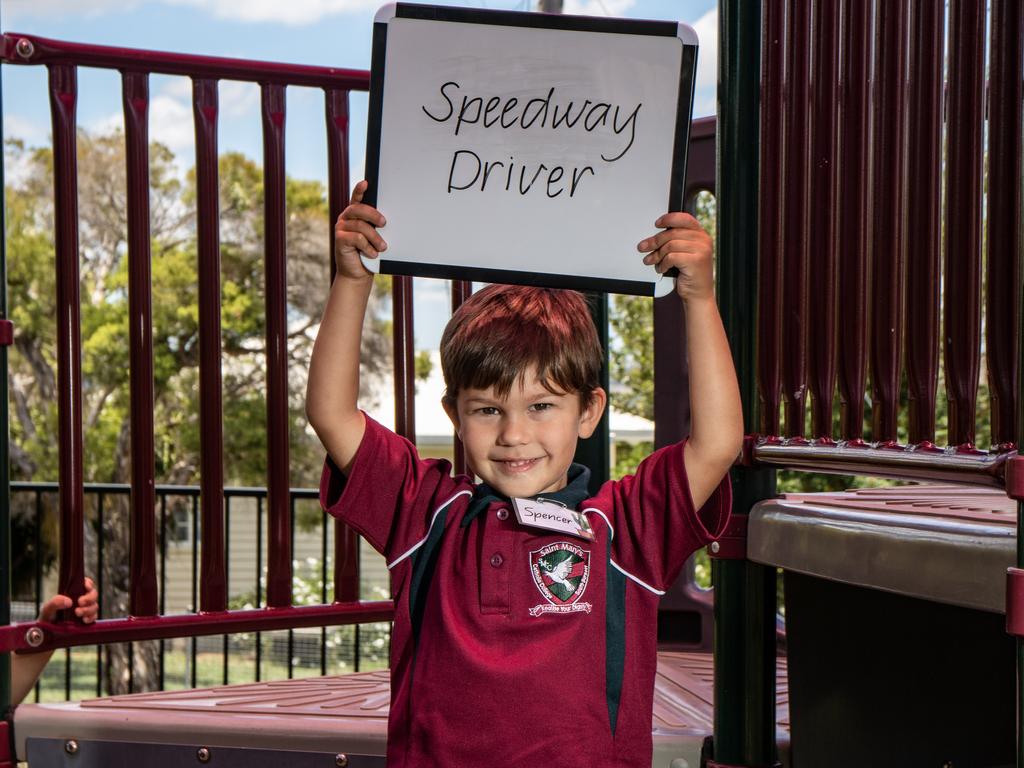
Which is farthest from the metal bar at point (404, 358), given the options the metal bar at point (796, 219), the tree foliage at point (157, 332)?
the tree foliage at point (157, 332)

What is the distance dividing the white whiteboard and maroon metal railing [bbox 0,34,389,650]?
1.07m

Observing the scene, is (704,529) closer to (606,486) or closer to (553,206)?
(606,486)

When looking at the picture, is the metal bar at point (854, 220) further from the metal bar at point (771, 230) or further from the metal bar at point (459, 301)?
the metal bar at point (459, 301)

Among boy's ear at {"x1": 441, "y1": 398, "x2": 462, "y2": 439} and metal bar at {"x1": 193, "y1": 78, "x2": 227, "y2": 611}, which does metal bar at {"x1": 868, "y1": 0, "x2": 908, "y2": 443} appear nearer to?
boy's ear at {"x1": 441, "y1": 398, "x2": 462, "y2": 439}

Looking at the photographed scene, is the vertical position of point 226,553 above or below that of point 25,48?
below

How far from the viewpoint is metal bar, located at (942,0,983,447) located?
1.37 m

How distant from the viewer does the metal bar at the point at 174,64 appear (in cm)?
234

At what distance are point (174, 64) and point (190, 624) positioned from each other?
1.21 m

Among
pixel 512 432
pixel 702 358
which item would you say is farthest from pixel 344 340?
pixel 702 358

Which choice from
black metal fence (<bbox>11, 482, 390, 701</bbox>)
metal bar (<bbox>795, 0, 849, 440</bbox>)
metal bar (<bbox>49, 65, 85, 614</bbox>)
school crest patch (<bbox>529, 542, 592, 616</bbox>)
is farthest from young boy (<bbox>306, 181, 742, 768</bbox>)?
black metal fence (<bbox>11, 482, 390, 701</bbox>)

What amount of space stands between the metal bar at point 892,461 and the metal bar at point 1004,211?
0.04 meters

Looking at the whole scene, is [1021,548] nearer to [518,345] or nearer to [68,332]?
[518,345]

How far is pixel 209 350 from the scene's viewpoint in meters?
2.42

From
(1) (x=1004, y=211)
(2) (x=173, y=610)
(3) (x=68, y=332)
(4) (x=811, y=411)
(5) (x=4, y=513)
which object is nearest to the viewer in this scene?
(1) (x=1004, y=211)
